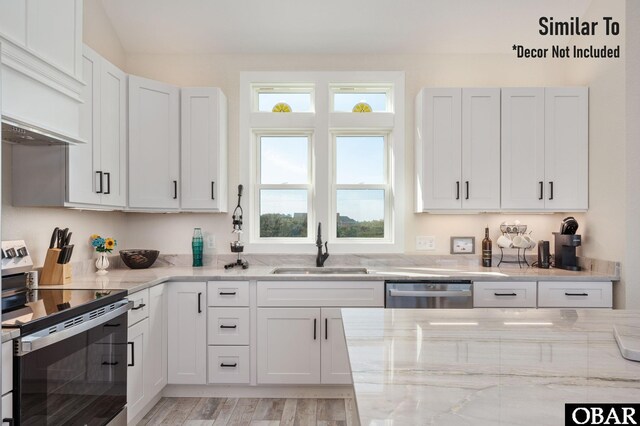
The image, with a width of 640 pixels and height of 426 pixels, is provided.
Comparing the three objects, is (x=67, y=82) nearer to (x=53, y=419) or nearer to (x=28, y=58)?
(x=28, y=58)

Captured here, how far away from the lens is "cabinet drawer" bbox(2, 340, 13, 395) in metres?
1.37

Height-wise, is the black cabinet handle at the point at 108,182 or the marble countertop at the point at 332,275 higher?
the black cabinet handle at the point at 108,182

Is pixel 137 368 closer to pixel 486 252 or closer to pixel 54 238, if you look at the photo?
pixel 54 238

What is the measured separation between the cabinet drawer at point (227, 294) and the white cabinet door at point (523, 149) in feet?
7.12

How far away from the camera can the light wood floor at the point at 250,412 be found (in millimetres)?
2520

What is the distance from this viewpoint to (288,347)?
280 centimetres

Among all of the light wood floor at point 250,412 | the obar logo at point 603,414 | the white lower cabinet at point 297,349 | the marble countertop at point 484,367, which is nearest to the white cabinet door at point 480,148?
the white lower cabinet at point 297,349

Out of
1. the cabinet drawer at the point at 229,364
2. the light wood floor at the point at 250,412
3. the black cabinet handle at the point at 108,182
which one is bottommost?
the light wood floor at the point at 250,412

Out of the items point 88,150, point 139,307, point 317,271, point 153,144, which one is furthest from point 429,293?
point 88,150

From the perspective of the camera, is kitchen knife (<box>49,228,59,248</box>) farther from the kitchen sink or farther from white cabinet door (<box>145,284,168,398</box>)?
the kitchen sink

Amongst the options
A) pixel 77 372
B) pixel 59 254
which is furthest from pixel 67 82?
pixel 77 372

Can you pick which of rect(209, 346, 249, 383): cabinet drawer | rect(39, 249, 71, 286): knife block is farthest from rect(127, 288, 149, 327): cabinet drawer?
rect(209, 346, 249, 383): cabinet drawer

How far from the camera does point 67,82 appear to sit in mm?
2037

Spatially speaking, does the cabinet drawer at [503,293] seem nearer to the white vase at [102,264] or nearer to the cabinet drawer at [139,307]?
the cabinet drawer at [139,307]
